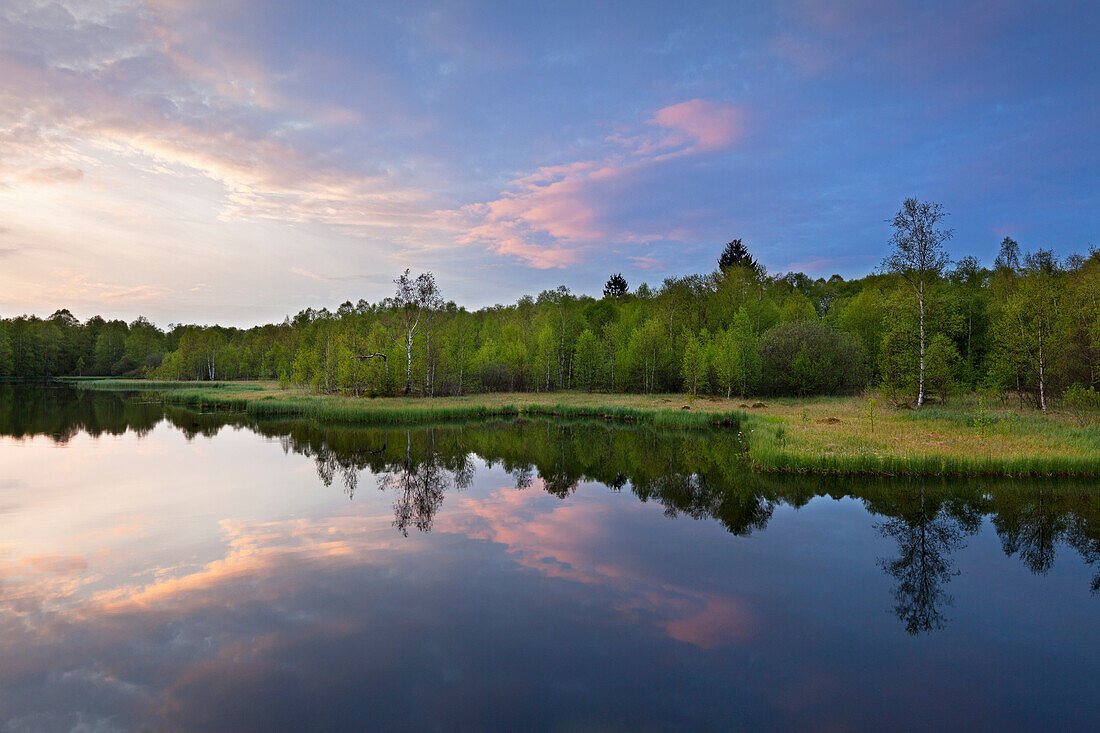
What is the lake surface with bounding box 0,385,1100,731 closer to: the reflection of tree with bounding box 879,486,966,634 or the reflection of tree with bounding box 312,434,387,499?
the reflection of tree with bounding box 879,486,966,634

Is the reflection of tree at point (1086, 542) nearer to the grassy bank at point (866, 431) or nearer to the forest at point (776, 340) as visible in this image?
the grassy bank at point (866, 431)

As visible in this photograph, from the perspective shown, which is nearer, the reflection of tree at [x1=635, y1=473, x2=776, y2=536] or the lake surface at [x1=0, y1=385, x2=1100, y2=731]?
the lake surface at [x1=0, y1=385, x2=1100, y2=731]

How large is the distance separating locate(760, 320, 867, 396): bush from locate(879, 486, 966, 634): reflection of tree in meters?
34.7

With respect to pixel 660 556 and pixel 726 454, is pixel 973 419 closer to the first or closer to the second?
pixel 726 454

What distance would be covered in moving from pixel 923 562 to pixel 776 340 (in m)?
40.3

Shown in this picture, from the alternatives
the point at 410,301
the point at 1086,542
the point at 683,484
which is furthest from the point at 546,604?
the point at 410,301

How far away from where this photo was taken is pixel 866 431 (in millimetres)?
24234

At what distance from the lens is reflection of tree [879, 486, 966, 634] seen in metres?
9.37

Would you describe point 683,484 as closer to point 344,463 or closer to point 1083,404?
point 344,463

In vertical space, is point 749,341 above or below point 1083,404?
above

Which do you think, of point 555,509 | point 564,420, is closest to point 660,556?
point 555,509

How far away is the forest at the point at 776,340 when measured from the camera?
2969 centimetres

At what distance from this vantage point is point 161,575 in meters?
10.5

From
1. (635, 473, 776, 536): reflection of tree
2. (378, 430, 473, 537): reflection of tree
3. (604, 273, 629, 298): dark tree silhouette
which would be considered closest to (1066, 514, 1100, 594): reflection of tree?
(635, 473, 776, 536): reflection of tree
